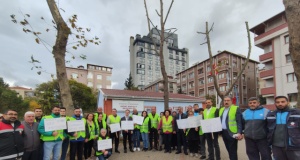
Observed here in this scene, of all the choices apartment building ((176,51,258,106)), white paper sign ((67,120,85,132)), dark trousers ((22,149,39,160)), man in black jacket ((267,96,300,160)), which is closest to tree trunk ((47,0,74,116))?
white paper sign ((67,120,85,132))

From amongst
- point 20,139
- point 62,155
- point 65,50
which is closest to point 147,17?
point 65,50

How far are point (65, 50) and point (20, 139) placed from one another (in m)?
3.62

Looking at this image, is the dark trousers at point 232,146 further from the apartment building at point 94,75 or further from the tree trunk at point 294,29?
the apartment building at point 94,75

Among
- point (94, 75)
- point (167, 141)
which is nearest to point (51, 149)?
point (167, 141)

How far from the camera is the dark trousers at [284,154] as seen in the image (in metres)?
4.38

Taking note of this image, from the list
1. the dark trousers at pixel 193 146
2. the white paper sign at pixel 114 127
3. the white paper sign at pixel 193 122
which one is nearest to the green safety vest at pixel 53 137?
the white paper sign at pixel 114 127

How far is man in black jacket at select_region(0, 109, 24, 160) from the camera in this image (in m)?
4.56

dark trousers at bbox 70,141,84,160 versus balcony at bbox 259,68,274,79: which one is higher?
balcony at bbox 259,68,274,79

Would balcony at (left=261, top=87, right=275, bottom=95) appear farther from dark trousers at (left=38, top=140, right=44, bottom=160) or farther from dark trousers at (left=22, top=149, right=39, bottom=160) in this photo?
dark trousers at (left=22, top=149, right=39, bottom=160)

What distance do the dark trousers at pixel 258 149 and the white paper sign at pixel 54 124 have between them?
5.08m

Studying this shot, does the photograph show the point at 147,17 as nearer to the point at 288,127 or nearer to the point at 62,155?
the point at 62,155

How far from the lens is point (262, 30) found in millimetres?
38250

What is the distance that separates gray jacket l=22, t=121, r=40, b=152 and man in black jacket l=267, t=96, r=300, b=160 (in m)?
5.59

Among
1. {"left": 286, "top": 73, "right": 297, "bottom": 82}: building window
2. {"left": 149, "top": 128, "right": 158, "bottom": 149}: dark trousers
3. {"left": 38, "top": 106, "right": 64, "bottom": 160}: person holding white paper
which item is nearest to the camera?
{"left": 38, "top": 106, "right": 64, "bottom": 160}: person holding white paper
